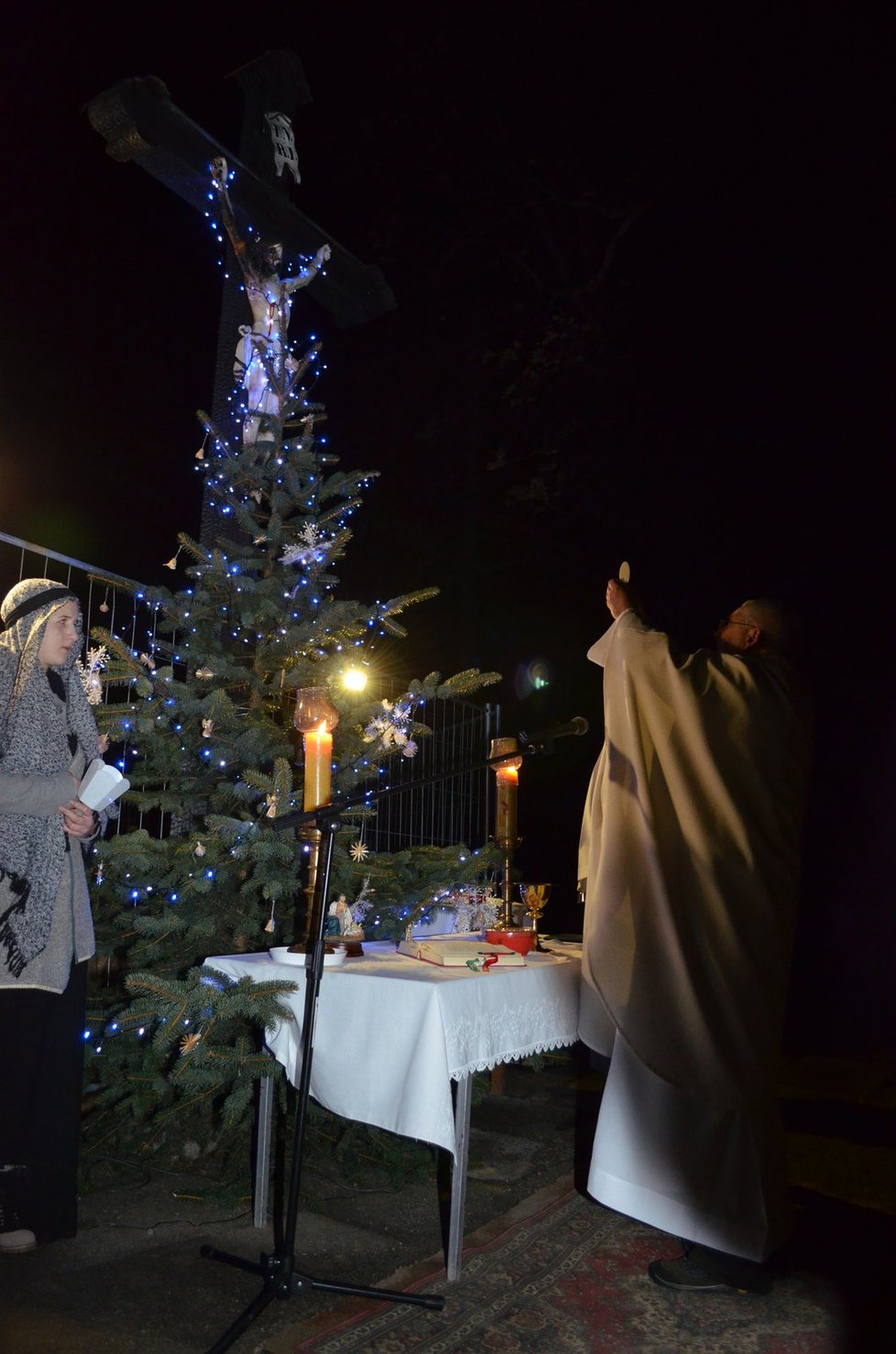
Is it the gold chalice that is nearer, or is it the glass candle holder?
the glass candle holder

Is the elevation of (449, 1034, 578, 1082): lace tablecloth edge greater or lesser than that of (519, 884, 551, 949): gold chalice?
lesser

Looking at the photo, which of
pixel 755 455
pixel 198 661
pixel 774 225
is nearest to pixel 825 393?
pixel 755 455

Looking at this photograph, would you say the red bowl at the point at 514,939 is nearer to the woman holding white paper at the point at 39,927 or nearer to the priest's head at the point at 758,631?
the priest's head at the point at 758,631

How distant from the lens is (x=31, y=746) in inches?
120

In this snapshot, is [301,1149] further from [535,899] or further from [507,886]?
[507,886]

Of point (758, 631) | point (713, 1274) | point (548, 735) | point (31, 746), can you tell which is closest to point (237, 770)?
point (31, 746)

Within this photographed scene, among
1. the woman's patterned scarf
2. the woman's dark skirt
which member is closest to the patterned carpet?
the woman's dark skirt

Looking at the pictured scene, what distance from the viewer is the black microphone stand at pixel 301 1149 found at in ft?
7.54

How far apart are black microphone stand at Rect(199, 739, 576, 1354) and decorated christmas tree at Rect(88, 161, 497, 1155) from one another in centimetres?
70

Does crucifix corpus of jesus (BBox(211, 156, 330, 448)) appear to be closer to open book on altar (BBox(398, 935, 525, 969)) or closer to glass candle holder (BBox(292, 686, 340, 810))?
glass candle holder (BBox(292, 686, 340, 810))

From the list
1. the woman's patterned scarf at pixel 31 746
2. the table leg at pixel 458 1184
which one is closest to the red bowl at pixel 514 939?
the table leg at pixel 458 1184

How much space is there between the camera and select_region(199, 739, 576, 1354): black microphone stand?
230cm

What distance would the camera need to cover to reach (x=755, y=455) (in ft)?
30.2

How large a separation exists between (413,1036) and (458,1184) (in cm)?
51
